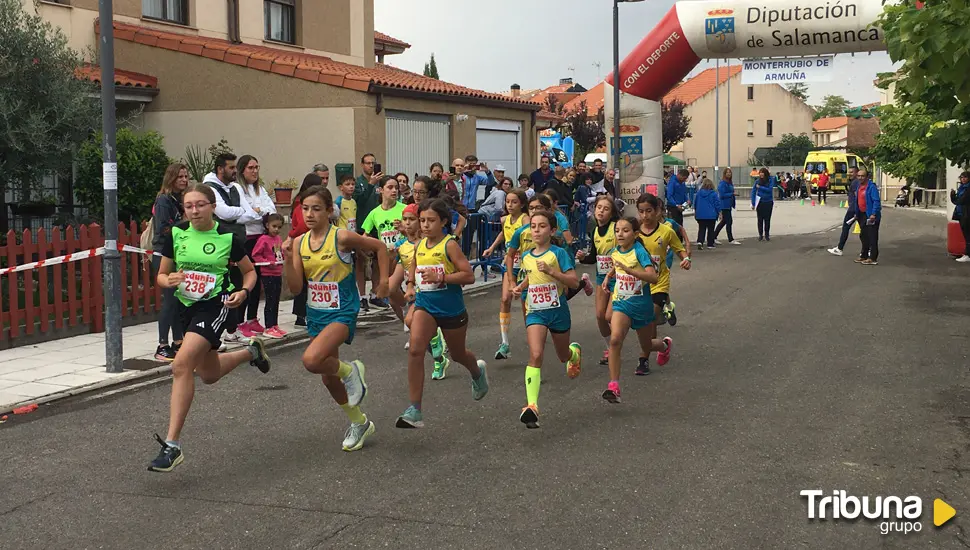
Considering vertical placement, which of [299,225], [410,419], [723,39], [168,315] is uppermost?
[723,39]

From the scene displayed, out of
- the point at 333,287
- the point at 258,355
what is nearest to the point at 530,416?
the point at 333,287

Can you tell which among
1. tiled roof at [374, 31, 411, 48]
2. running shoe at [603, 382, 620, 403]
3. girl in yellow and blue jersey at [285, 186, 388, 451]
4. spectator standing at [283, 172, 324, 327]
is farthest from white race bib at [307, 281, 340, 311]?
tiled roof at [374, 31, 411, 48]

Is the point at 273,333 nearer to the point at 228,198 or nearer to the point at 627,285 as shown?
the point at 228,198

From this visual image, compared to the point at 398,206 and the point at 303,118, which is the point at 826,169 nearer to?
the point at 303,118

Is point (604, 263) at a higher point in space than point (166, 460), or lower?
higher

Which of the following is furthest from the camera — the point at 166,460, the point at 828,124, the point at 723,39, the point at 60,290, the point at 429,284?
the point at 828,124

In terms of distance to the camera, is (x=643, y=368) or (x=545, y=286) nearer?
(x=545, y=286)

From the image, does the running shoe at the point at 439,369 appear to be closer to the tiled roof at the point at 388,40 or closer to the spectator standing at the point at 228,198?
the spectator standing at the point at 228,198

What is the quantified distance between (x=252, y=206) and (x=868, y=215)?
41.4 ft

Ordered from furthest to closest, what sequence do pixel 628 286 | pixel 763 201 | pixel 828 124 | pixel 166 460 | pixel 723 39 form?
pixel 828 124, pixel 763 201, pixel 723 39, pixel 628 286, pixel 166 460

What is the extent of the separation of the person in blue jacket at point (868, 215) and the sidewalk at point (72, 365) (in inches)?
441

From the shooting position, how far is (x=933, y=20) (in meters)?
7.62

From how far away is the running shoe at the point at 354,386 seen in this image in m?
6.64

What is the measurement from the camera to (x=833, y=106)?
152 meters
